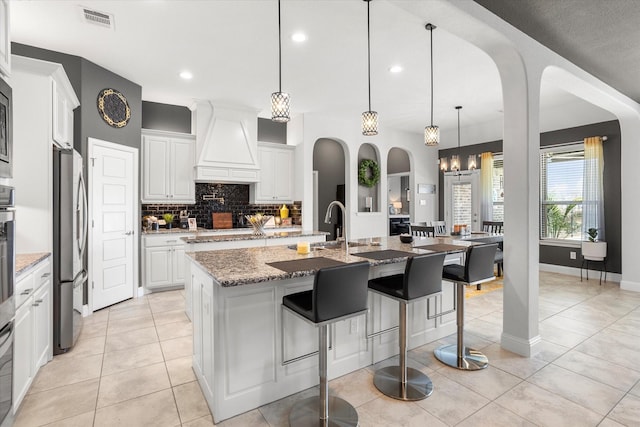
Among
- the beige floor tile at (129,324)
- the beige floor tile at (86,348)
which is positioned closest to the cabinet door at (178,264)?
the beige floor tile at (129,324)

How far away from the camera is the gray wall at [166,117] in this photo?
541 cm

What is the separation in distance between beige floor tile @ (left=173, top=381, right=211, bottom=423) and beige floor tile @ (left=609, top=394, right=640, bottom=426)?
2.48 m

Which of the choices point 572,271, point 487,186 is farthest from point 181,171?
point 572,271

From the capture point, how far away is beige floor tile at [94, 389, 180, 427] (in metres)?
1.99

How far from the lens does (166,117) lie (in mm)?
5562

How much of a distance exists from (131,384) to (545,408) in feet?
9.17

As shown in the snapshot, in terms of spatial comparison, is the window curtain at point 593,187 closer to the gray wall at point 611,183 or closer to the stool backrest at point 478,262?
the gray wall at point 611,183

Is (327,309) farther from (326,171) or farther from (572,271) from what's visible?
(326,171)

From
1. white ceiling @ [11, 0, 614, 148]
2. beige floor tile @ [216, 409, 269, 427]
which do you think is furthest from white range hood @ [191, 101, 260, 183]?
beige floor tile @ [216, 409, 269, 427]

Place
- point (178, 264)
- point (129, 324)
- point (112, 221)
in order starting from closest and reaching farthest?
point (129, 324) → point (112, 221) → point (178, 264)

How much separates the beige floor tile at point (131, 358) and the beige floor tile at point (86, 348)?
163mm

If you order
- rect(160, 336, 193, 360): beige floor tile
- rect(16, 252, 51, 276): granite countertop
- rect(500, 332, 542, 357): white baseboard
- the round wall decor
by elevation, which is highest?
the round wall decor

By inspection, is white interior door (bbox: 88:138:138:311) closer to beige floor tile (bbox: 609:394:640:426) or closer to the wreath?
the wreath

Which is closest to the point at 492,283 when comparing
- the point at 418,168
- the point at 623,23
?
the point at 418,168
